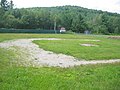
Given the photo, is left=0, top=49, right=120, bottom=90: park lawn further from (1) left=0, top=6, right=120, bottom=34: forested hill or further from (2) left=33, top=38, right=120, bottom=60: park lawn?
(1) left=0, top=6, right=120, bottom=34: forested hill

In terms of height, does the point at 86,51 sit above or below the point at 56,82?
below

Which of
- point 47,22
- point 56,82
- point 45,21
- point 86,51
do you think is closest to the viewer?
point 56,82

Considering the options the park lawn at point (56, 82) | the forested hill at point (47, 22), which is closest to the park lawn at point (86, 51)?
the park lawn at point (56, 82)

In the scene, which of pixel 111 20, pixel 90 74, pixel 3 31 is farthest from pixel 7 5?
pixel 90 74

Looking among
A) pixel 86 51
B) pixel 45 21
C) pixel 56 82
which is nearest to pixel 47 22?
pixel 45 21

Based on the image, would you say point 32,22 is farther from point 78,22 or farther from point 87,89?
point 87,89

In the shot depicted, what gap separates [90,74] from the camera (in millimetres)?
10406

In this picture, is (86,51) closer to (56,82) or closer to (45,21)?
(56,82)

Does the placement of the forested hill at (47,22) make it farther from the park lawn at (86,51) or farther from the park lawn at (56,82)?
the park lawn at (56,82)

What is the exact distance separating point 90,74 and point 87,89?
2.57 metres

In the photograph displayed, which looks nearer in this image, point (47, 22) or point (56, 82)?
point (56, 82)

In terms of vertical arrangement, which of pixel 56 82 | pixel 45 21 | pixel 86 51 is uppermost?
pixel 45 21

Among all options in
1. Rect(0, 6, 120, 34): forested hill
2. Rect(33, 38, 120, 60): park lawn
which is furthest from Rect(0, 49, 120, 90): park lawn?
Rect(0, 6, 120, 34): forested hill

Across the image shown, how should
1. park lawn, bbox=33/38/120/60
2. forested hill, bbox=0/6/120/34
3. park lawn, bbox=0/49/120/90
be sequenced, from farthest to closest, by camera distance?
forested hill, bbox=0/6/120/34 → park lawn, bbox=33/38/120/60 → park lawn, bbox=0/49/120/90
